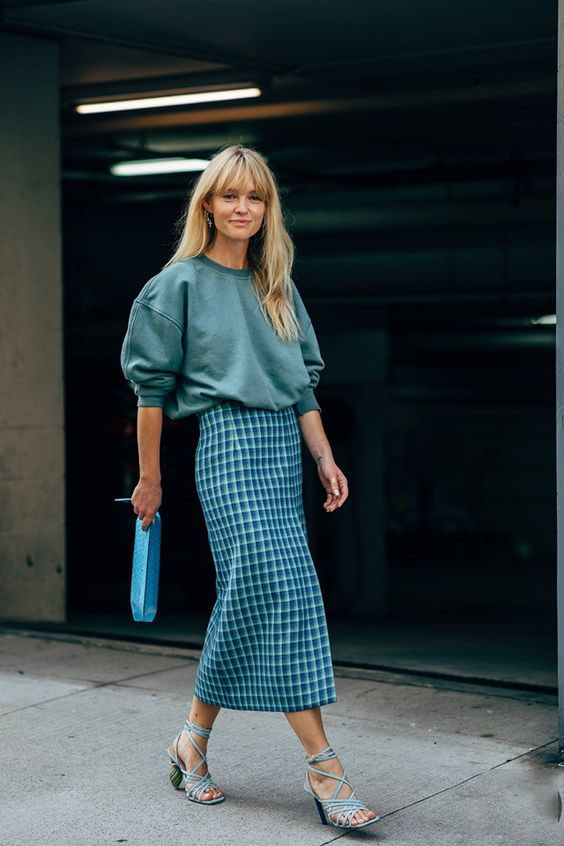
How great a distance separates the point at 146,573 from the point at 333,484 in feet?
1.97

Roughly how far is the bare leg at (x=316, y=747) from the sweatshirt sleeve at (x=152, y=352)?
969 millimetres

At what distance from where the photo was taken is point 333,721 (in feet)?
15.0

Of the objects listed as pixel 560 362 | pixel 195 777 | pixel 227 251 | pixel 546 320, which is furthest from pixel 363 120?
pixel 195 777

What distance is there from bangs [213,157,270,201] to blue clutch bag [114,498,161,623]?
3.19 feet

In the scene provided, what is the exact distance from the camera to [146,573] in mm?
3607

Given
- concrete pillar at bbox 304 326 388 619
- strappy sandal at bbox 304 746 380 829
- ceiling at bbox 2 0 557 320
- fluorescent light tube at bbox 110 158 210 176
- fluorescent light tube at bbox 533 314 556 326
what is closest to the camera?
strappy sandal at bbox 304 746 380 829

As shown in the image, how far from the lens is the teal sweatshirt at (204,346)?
3.57 meters

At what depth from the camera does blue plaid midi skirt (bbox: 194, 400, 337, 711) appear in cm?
350

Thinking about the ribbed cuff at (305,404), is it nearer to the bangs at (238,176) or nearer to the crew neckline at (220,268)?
the crew neckline at (220,268)

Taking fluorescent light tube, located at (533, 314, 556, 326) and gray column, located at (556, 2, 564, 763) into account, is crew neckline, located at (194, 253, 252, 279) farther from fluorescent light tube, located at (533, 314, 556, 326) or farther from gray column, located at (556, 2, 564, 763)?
fluorescent light tube, located at (533, 314, 556, 326)

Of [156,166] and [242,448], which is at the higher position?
[156,166]

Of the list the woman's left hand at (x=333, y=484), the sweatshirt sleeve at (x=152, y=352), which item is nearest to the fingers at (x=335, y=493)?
the woman's left hand at (x=333, y=484)

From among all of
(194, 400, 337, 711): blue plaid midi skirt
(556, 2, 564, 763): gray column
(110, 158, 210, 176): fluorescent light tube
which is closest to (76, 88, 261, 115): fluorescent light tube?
(110, 158, 210, 176): fluorescent light tube

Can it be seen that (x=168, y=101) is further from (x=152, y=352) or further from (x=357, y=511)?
(x=357, y=511)
